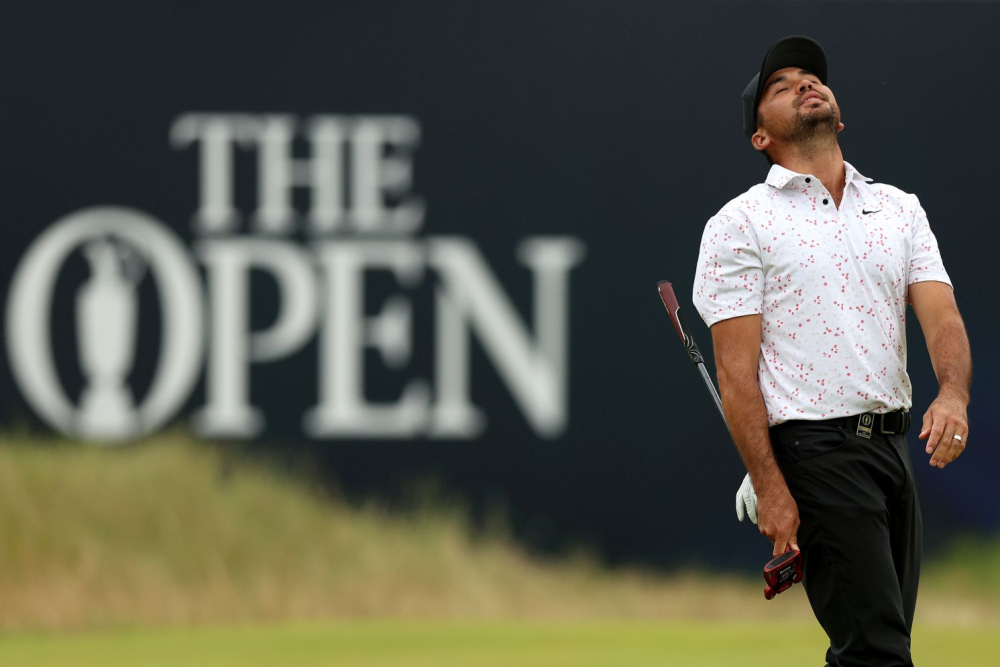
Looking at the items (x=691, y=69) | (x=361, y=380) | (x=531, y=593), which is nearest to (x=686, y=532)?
(x=531, y=593)

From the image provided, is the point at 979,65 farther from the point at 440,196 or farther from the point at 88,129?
the point at 88,129

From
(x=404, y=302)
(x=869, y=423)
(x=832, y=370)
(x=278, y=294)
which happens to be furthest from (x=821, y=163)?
(x=278, y=294)

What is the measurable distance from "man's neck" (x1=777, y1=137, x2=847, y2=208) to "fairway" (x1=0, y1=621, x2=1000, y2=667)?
232cm

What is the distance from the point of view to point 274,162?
17.8ft

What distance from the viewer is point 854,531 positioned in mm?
2605

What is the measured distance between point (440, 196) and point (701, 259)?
9.08 feet

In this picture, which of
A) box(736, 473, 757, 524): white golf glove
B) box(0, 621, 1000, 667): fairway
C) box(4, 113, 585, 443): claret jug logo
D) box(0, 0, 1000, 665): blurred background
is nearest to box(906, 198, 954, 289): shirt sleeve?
box(736, 473, 757, 524): white golf glove

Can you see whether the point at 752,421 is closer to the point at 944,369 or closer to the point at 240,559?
the point at 944,369

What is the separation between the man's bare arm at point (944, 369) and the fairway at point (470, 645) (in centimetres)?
215

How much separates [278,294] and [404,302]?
1.69ft

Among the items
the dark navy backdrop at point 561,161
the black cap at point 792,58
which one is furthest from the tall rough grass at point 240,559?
the black cap at point 792,58

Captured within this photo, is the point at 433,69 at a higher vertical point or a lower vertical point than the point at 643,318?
higher

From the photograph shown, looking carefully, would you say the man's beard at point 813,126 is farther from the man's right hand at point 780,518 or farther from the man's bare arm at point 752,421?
the man's right hand at point 780,518

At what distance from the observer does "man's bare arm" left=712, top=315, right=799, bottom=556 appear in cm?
263
